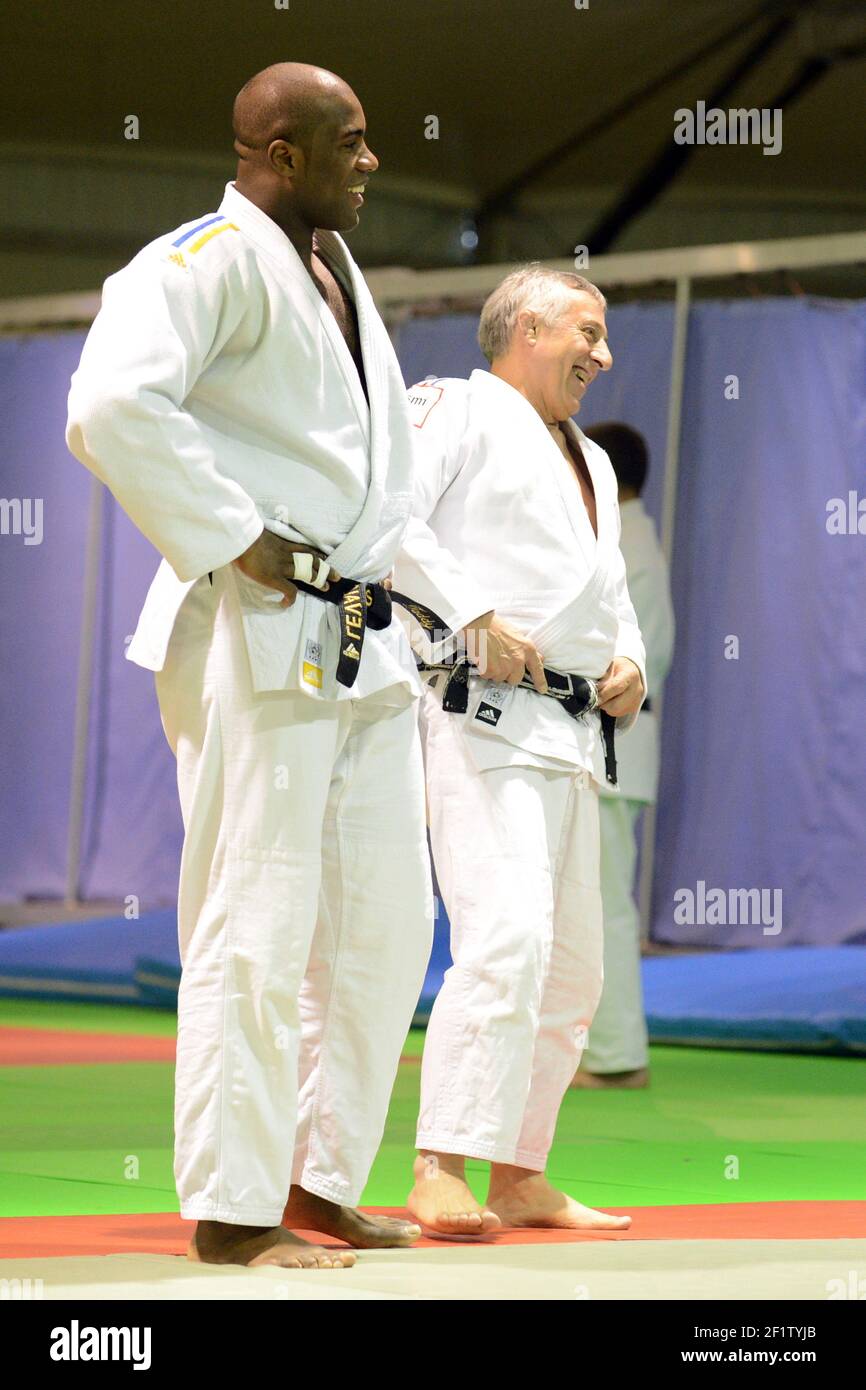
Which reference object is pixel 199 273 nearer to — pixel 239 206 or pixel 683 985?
pixel 239 206

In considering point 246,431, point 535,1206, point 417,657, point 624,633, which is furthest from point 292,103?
point 535,1206

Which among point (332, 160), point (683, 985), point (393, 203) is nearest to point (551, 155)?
point (393, 203)

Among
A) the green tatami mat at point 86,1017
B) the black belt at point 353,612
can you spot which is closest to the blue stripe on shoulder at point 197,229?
the black belt at point 353,612

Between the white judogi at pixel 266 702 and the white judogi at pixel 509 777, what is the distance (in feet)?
1.36

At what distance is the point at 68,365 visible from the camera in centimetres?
1005

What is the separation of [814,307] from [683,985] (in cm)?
272

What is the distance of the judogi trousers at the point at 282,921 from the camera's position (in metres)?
2.76

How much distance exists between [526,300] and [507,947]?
47.2 inches

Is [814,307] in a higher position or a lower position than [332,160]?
higher

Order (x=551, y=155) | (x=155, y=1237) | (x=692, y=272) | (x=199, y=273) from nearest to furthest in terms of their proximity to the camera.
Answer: (x=199, y=273) → (x=155, y=1237) → (x=692, y=272) → (x=551, y=155)

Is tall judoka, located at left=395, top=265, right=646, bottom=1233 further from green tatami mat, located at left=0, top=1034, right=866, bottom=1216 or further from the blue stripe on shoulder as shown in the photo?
the blue stripe on shoulder

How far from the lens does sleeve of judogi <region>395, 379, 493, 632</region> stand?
348cm

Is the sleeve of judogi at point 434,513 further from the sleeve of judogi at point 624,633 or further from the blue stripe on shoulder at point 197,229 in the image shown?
the blue stripe on shoulder at point 197,229

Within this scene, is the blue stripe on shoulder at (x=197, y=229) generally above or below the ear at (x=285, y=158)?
below
